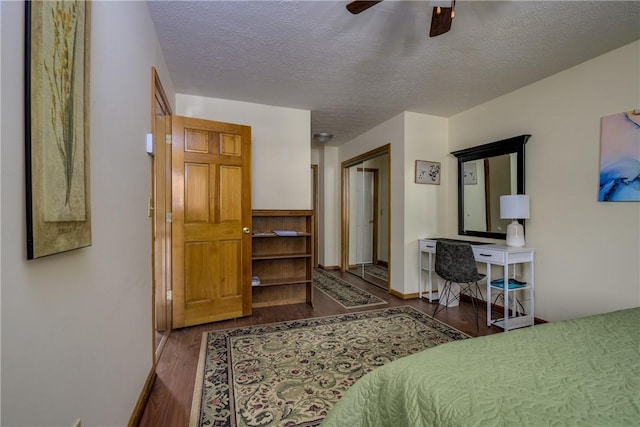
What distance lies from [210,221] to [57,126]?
83.8 inches

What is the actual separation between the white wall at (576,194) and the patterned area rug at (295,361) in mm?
1100

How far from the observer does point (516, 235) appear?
2877 mm

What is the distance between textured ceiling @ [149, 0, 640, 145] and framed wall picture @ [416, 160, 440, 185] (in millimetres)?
814

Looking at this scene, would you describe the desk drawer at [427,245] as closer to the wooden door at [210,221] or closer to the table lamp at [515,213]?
the table lamp at [515,213]

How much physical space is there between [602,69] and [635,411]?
281cm

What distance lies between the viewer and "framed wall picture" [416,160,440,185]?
3.74m

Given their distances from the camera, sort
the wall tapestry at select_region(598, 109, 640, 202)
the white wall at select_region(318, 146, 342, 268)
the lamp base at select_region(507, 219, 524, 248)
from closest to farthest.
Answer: the wall tapestry at select_region(598, 109, 640, 202) → the lamp base at select_region(507, 219, 524, 248) → the white wall at select_region(318, 146, 342, 268)

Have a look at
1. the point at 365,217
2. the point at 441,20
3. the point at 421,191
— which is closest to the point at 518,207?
the point at 421,191

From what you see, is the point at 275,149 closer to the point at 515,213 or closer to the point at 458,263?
the point at 458,263

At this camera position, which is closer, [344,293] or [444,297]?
[444,297]

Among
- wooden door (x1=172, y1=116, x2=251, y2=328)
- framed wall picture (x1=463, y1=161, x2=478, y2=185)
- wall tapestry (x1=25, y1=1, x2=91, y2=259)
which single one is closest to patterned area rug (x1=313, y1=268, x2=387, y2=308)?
wooden door (x1=172, y1=116, x2=251, y2=328)

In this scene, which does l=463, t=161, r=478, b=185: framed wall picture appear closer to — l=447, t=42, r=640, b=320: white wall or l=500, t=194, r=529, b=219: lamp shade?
l=447, t=42, r=640, b=320: white wall

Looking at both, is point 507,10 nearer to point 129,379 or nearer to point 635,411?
point 635,411

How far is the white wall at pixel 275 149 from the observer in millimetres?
3383
